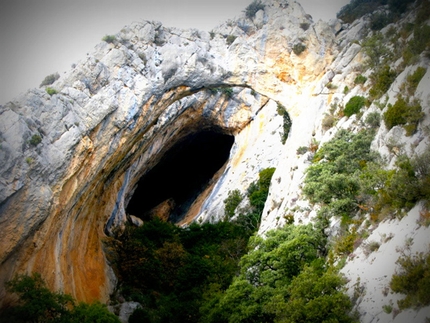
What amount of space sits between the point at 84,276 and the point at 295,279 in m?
17.3

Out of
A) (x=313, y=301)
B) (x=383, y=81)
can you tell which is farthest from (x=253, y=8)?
(x=313, y=301)

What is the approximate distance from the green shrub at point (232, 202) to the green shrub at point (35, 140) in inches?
825

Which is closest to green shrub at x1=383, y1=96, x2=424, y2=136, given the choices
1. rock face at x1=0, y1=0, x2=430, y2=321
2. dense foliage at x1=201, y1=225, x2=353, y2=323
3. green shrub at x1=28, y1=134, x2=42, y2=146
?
rock face at x1=0, y1=0, x2=430, y2=321

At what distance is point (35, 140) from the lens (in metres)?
20.5

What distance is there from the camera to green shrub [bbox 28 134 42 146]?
20328 millimetres

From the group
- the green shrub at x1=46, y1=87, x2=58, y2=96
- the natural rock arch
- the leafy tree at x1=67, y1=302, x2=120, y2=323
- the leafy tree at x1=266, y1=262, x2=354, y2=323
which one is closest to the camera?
the leafy tree at x1=266, y1=262, x2=354, y2=323

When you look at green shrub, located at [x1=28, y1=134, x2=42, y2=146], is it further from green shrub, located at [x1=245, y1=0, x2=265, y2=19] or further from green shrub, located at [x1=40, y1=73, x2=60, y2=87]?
green shrub, located at [x1=245, y1=0, x2=265, y2=19]

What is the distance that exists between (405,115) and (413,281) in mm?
8830

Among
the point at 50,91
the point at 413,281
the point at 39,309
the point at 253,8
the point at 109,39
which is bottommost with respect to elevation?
the point at 39,309

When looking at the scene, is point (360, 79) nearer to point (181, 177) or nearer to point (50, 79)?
point (50, 79)

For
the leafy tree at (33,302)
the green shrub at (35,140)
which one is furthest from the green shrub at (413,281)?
the green shrub at (35,140)

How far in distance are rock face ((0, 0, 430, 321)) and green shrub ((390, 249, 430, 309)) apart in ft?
19.9

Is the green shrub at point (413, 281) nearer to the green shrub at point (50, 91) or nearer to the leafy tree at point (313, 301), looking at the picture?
the leafy tree at point (313, 301)

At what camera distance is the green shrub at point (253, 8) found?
3825 cm
